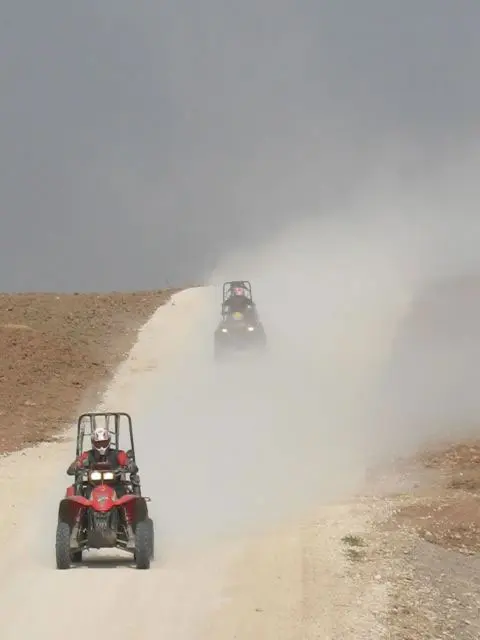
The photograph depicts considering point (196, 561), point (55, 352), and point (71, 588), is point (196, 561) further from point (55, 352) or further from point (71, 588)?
point (55, 352)

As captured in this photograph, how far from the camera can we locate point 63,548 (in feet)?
34.7

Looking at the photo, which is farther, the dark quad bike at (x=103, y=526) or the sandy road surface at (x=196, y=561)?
the dark quad bike at (x=103, y=526)

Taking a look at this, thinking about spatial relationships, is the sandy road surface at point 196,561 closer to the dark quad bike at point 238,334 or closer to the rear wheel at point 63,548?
the rear wheel at point 63,548

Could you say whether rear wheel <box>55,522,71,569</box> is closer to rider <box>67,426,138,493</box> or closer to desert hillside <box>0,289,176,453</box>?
rider <box>67,426,138,493</box>

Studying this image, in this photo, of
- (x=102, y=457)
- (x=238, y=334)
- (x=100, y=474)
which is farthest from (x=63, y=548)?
(x=238, y=334)

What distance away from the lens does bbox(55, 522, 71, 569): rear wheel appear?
1056 cm

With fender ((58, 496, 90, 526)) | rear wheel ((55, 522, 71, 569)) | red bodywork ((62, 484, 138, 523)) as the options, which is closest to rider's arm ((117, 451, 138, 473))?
red bodywork ((62, 484, 138, 523))

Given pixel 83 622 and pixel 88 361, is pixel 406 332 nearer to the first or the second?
pixel 88 361

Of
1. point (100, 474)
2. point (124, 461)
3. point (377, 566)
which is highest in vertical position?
point (124, 461)

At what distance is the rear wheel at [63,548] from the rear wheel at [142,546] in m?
0.85

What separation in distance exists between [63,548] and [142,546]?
984mm

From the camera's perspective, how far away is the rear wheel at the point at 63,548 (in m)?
10.6

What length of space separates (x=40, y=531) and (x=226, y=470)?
514 centimetres

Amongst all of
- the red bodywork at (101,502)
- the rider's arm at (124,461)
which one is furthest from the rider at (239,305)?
the red bodywork at (101,502)
